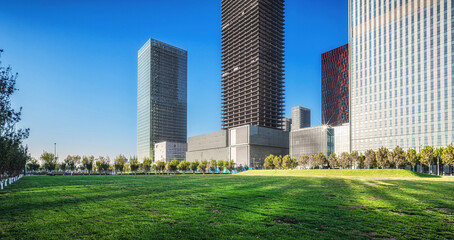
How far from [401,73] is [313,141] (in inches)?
2157

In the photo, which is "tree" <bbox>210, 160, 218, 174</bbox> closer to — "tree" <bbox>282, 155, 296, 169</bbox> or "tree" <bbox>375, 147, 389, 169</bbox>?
"tree" <bbox>282, 155, 296, 169</bbox>

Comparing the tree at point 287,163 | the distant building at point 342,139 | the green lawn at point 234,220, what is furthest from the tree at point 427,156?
the green lawn at point 234,220

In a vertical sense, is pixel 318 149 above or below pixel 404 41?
below

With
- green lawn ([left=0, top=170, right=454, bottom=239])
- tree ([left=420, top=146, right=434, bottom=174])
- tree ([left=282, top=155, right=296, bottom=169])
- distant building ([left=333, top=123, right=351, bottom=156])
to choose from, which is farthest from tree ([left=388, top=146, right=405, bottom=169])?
green lawn ([left=0, top=170, right=454, bottom=239])

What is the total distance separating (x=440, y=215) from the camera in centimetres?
1337

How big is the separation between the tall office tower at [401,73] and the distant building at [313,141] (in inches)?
563

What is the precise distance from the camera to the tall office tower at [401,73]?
368 feet

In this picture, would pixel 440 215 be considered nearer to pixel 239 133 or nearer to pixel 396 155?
pixel 396 155

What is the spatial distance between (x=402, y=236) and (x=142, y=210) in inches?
472

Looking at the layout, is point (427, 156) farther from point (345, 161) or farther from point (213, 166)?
point (213, 166)

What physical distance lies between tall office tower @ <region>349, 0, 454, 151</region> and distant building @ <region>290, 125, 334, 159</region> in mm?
14299

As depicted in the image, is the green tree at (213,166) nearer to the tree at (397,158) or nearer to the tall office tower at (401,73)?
the tall office tower at (401,73)

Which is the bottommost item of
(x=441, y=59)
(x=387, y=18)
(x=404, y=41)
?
(x=441, y=59)

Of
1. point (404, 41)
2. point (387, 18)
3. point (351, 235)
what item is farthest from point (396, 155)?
point (351, 235)
